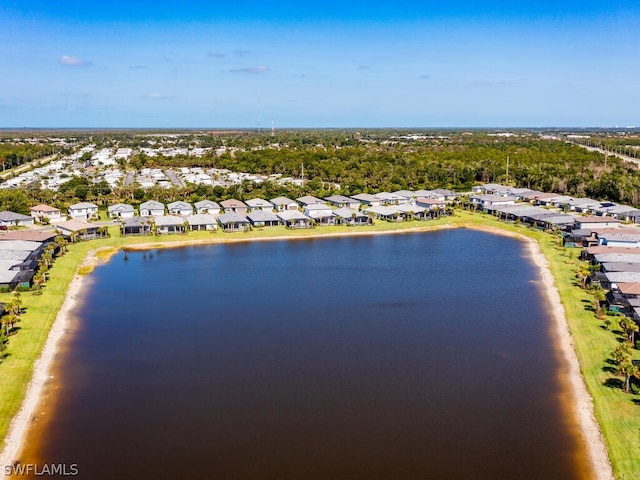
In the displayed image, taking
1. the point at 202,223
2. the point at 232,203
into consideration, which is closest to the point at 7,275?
the point at 202,223

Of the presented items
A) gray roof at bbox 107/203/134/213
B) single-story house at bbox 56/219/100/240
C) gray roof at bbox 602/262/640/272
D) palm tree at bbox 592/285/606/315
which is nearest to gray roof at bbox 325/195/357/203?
gray roof at bbox 107/203/134/213

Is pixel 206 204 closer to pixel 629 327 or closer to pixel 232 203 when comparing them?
pixel 232 203

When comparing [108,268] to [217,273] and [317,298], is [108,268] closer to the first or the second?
[217,273]

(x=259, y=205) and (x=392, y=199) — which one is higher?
(x=259, y=205)

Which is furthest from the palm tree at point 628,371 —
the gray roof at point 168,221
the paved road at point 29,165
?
the paved road at point 29,165

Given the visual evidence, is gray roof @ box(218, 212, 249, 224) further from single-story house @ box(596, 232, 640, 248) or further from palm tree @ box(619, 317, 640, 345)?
palm tree @ box(619, 317, 640, 345)

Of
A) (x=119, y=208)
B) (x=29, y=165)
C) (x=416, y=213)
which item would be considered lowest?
(x=416, y=213)

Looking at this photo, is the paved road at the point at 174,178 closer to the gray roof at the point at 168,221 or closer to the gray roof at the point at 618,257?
the gray roof at the point at 168,221

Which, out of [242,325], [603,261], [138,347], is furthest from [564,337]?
[138,347]
